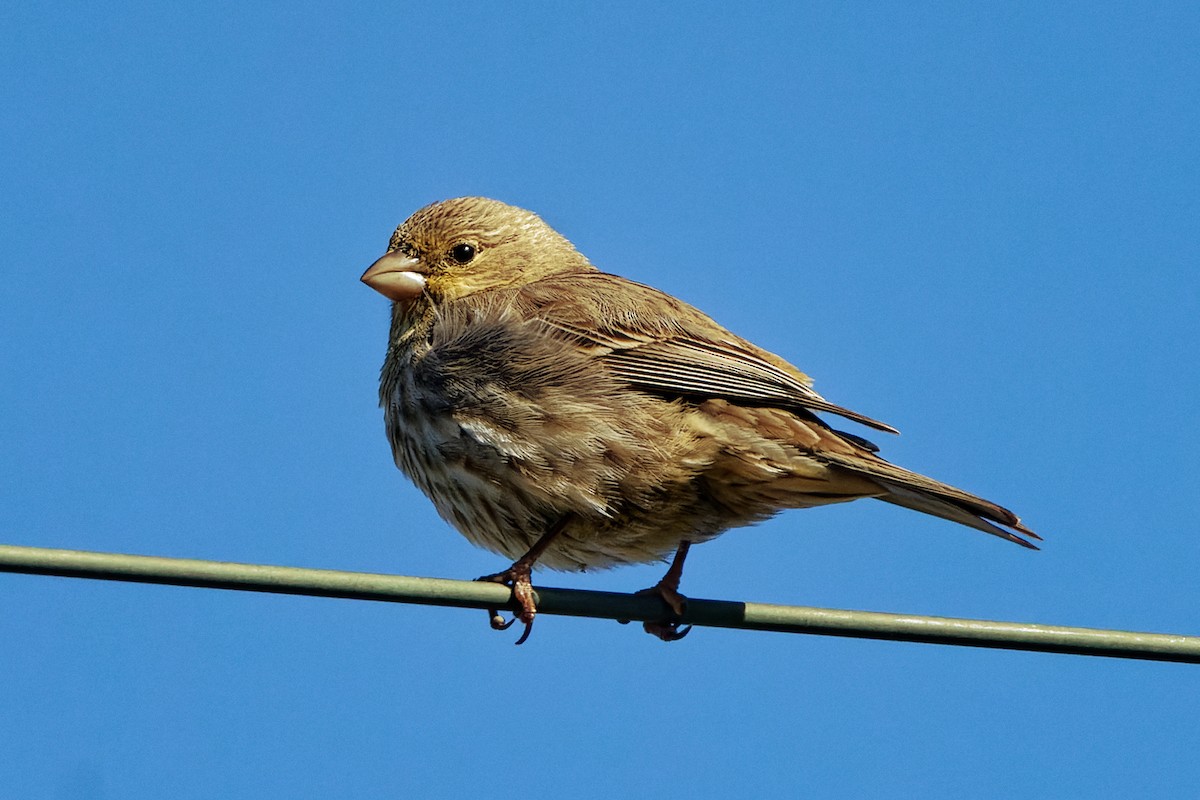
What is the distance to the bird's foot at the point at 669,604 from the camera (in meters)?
5.69

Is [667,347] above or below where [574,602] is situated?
above

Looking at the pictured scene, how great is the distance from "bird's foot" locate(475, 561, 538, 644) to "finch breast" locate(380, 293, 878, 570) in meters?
0.30

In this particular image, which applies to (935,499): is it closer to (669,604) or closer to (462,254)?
(669,604)

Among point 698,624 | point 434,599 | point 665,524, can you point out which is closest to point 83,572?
point 434,599

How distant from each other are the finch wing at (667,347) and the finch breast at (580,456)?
7 cm

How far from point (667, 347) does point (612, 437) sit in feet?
1.68

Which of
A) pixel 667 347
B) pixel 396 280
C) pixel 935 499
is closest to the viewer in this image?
pixel 935 499

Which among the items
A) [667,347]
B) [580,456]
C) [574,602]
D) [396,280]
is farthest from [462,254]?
[574,602]

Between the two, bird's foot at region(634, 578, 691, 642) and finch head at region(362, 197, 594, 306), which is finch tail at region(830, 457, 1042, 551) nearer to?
bird's foot at region(634, 578, 691, 642)

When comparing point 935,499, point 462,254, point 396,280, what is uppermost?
point 462,254

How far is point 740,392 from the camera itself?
5840 mm

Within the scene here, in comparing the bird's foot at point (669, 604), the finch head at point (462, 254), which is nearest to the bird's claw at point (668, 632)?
the bird's foot at point (669, 604)

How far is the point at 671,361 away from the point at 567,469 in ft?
2.05

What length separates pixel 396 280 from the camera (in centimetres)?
705
